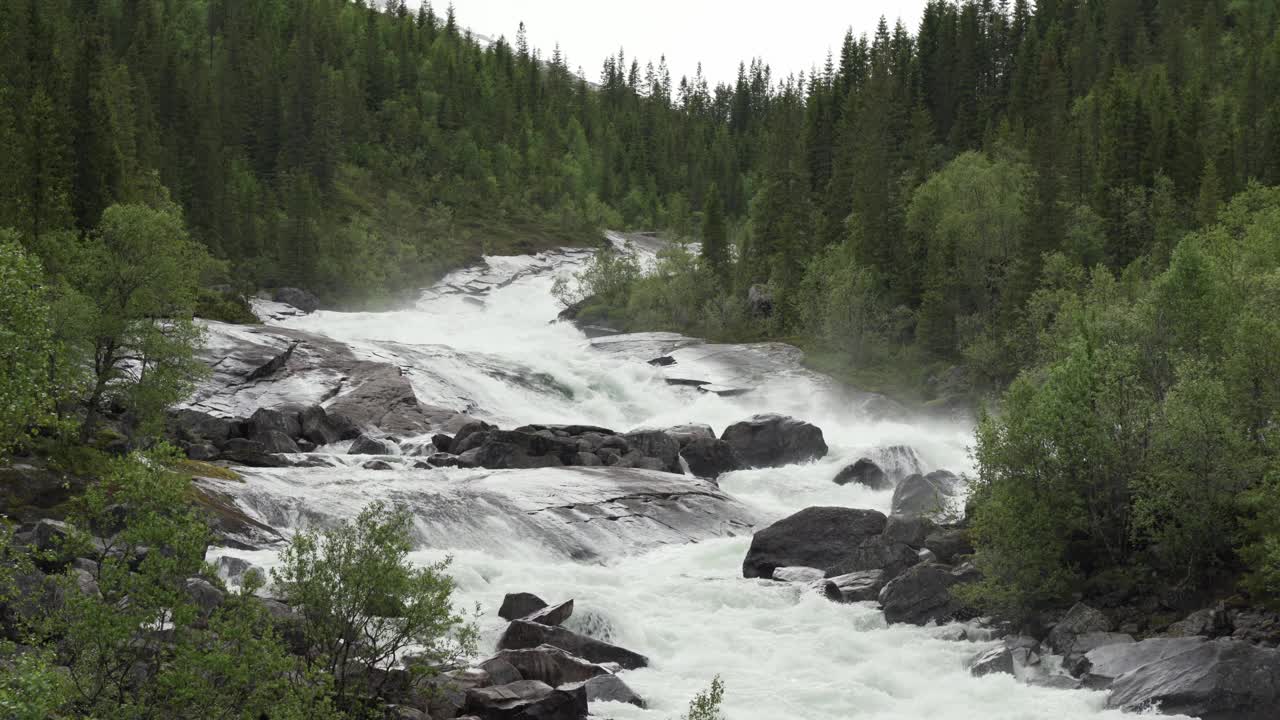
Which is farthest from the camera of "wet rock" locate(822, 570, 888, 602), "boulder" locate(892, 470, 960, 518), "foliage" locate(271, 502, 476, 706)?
"boulder" locate(892, 470, 960, 518)

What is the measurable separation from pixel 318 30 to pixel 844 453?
472 ft

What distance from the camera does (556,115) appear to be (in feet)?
655

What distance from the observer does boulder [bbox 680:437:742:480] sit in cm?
5938

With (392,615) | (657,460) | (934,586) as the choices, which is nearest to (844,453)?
(657,460)

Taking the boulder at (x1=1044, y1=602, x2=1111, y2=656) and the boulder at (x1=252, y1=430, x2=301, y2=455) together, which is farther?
the boulder at (x1=252, y1=430, x2=301, y2=455)

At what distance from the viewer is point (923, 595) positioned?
120ft

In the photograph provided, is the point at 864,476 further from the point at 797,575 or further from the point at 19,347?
the point at 19,347

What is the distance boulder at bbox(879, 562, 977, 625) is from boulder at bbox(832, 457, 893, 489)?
20.6 m

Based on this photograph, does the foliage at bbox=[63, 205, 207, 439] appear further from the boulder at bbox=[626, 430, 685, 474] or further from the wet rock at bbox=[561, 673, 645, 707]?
the wet rock at bbox=[561, 673, 645, 707]

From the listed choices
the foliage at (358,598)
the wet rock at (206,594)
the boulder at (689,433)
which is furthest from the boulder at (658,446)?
the foliage at (358,598)

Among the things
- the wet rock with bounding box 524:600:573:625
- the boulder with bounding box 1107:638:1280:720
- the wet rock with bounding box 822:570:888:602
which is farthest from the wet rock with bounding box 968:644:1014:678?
the wet rock with bounding box 524:600:573:625

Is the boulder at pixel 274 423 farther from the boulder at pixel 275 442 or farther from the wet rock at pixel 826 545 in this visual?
the wet rock at pixel 826 545

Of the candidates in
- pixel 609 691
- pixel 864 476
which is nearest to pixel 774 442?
pixel 864 476

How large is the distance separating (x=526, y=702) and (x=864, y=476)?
118ft
